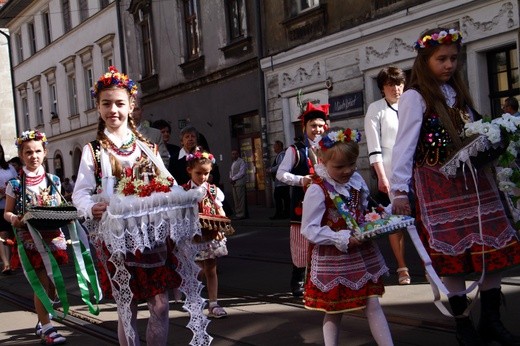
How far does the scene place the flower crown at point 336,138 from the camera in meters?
4.60

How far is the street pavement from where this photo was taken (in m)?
5.63

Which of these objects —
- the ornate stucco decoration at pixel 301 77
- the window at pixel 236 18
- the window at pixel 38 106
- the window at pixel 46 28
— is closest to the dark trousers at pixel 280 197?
the ornate stucco decoration at pixel 301 77

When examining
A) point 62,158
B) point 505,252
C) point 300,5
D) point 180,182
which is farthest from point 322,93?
point 62,158

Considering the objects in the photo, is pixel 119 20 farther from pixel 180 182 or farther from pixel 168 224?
pixel 168 224

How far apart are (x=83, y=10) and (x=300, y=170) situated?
2999cm

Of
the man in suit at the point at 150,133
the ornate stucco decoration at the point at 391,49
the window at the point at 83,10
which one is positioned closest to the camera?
the man in suit at the point at 150,133

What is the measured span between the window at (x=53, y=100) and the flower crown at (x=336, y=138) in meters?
37.2

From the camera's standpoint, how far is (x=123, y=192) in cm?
440

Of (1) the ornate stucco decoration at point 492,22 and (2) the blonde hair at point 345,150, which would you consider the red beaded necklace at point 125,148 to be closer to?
(2) the blonde hair at point 345,150

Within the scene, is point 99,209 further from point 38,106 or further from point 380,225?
point 38,106

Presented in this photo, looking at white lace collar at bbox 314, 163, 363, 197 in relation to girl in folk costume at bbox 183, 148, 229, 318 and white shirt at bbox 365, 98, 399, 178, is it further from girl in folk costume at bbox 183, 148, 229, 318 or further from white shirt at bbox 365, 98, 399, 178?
white shirt at bbox 365, 98, 399, 178

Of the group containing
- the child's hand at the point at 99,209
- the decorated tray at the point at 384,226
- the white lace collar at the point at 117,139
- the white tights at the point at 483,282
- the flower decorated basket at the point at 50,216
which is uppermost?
the white lace collar at the point at 117,139

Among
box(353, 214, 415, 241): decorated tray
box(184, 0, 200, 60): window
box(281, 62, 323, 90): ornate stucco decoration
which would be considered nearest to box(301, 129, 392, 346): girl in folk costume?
box(353, 214, 415, 241): decorated tray

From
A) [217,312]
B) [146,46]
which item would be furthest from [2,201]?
[146,46]
